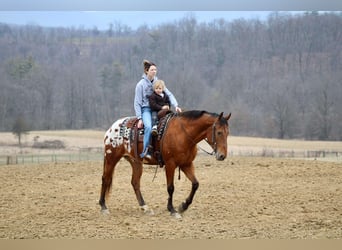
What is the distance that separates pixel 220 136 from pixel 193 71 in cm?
1198

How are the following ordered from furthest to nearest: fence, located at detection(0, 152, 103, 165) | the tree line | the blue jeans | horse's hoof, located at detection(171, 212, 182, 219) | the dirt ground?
fence, located at detection(0, 152, 103, 165)
the tree line
the blue jeans
horse's hoof, located at detection(171, 212, 182, 219)
the dirt ground

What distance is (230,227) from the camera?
19.1 ft

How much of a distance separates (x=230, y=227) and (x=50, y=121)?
36.4 ft

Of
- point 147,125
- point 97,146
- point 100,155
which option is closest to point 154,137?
point 147,125

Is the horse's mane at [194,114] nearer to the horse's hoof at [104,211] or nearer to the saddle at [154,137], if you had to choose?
the saddle at [154,137]

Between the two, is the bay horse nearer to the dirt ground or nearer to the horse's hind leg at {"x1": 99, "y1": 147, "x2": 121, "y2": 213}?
the horse's hind leg at {"x1": 99, "y1": 147, "x2": 121, "y2": 213}

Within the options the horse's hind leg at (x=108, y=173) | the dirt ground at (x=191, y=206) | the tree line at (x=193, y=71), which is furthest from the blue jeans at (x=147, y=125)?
the tree line at (x=193, y=71)

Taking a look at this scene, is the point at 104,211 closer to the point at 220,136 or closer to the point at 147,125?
the point at 147,125

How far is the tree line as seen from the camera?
42.4 feet

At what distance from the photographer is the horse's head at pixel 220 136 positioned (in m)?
6.08

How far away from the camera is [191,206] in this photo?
24.2 feet

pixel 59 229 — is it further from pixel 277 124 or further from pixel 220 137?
pixel 277 124

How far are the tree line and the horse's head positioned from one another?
548 cm

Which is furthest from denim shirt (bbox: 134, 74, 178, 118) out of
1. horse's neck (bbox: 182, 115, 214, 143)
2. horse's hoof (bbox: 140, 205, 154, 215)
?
horse's hoof (bbox: 140, 205, 154, 215)
